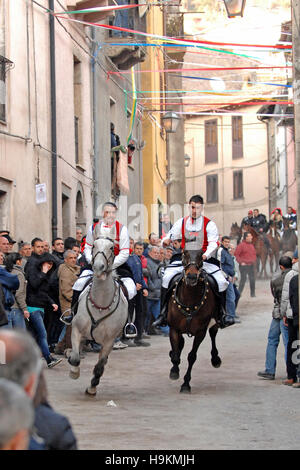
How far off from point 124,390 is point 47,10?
10061 millimetres

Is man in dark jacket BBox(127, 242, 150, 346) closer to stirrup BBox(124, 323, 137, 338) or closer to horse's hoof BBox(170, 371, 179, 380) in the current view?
stirrup BBox(124, 323, 137, 338)

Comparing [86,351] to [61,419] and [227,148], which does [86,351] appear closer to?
[61,419]

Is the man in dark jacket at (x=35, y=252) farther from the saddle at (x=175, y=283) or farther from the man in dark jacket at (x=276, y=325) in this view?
the man in dark jacket at (x=276, y=325)

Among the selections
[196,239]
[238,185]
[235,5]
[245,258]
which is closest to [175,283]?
[196,239]

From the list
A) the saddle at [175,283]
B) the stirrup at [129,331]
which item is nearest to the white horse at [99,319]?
the stirrup at [129,331]

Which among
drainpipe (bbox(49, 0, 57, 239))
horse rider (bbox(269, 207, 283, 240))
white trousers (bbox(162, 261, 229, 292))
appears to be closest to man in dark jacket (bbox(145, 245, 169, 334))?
drainpipe (bbox(49, 0, 57, 239))

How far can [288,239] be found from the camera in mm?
34938

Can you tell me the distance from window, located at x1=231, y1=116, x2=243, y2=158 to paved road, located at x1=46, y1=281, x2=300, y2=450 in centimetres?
4437

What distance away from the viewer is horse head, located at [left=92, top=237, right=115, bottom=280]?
35.5 ft

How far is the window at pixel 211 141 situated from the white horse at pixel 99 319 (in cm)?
5135

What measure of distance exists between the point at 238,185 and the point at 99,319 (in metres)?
50.5

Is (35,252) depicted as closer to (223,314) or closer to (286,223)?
(223,314)
